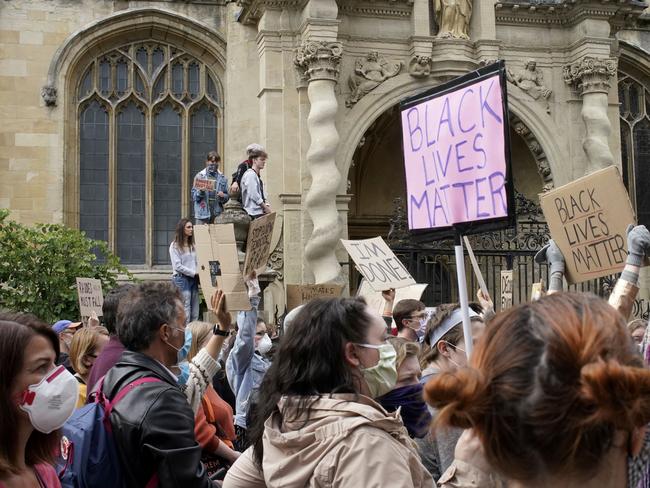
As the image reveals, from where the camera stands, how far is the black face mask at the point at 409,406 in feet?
13.3

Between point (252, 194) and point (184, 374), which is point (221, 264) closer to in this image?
point (184, 374)

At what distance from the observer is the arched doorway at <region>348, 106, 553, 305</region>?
54.5 feet

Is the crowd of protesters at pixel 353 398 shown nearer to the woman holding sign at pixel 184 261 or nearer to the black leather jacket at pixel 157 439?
the black leather jacket at pixel 157 439

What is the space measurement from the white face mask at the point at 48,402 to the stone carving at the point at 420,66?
1462 cm

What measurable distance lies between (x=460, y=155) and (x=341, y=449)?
74.3 inches

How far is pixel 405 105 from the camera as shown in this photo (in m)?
4.75

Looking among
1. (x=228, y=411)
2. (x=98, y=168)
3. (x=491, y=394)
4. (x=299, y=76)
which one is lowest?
(x=228, y=411)

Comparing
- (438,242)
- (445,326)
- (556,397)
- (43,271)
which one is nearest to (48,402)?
(556,397)

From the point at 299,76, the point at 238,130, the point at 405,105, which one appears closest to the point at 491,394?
the point at 405,105

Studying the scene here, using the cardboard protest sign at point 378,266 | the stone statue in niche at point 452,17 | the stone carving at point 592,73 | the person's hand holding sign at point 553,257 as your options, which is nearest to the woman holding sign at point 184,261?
the cardboard protest sign at point 378,266

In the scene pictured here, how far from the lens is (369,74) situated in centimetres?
1716

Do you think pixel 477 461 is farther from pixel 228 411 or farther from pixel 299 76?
pixel 299 76

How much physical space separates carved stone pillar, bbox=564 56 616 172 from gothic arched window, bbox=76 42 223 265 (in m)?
6.79

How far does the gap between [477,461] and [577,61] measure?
1645cm
